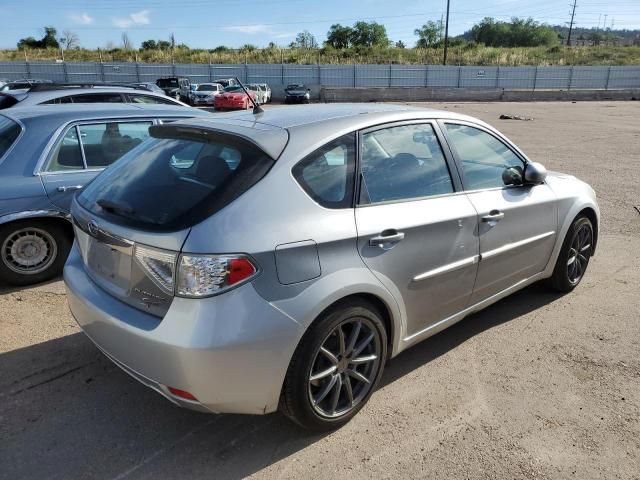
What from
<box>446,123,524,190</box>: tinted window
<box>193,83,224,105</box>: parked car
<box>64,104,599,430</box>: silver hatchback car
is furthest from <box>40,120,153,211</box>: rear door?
<box>193,83,224,105</box>: parked car

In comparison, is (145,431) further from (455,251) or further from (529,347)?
(529,347)

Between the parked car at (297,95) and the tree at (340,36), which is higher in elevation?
the tree at (340,36)

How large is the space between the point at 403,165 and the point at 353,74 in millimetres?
47833

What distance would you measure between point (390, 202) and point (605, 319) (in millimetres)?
2499

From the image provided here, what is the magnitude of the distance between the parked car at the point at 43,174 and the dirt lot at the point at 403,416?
47cm

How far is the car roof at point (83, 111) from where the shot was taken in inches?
191

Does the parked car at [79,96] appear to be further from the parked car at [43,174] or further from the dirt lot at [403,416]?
the dirt lot at [403,416]

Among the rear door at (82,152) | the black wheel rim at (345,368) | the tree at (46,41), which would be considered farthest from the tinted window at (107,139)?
the tree at (46,41)

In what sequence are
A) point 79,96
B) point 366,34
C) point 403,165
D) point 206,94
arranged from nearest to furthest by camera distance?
point 403,165
point 79,96
point 206,94
point 366,34

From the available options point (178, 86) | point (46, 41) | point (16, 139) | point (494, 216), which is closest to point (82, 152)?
point (16, 139)

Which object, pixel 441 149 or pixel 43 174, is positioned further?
pixel 43 174

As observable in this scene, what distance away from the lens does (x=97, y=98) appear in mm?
7906

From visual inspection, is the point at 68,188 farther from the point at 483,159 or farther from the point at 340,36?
the point at 340,36

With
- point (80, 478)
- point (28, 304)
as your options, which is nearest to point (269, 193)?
point (80, 478)
